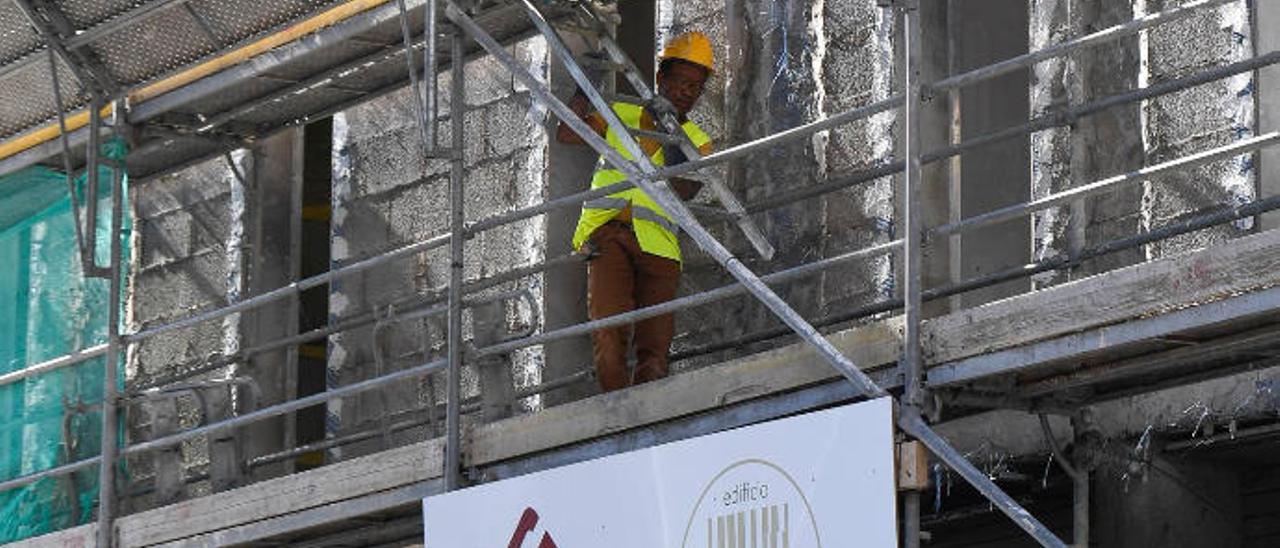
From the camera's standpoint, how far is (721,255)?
10.2 m

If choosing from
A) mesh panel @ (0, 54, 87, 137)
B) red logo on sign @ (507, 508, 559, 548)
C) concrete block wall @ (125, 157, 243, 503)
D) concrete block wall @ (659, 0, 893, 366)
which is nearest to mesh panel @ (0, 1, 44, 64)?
mesh panel @ (0, 54, 87, 137)

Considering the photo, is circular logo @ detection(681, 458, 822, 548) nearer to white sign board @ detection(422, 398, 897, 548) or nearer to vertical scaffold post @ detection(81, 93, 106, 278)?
white sign board @ detection(422, 398, 897, 548)

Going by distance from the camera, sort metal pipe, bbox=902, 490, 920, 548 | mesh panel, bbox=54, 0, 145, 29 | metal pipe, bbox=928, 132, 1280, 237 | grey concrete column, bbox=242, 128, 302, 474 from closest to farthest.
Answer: metal pipe, bbox=928, 132, 1280, 237 → metal pipe, bbox=902, 490, 920, 548 → mesh panel, bbox=54, 0, 145, 29 → grey concrete column, bbox=242, 128, 302, 474

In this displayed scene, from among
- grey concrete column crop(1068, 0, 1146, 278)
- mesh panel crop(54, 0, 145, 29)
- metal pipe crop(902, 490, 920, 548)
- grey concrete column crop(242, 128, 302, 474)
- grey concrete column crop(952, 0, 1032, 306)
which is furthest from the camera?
grey concrete column crop(242, 128, 302, 474)

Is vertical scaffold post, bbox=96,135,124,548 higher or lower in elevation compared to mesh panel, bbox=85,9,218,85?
lower

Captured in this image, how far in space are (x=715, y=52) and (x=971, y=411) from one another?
320cm

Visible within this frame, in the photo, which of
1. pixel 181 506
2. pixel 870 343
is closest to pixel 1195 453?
pixel 870 343

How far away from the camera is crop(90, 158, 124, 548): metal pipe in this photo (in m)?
12.9

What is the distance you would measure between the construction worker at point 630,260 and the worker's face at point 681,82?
158mm

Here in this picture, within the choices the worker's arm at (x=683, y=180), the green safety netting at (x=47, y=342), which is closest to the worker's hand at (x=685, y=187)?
the worker's arm at (x=683, y=180)

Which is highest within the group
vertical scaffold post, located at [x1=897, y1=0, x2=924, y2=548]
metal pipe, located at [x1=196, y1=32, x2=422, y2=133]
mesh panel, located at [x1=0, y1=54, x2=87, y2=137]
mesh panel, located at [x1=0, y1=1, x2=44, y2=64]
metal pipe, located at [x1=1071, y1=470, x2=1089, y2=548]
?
mesh panel, located at [x1=0, y1=1, x2=44, y2=64]

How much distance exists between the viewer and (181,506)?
12.6 meters

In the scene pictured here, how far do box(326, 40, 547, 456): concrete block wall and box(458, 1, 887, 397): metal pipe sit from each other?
7.49 ft

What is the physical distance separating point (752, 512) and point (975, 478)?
0.97 metres
